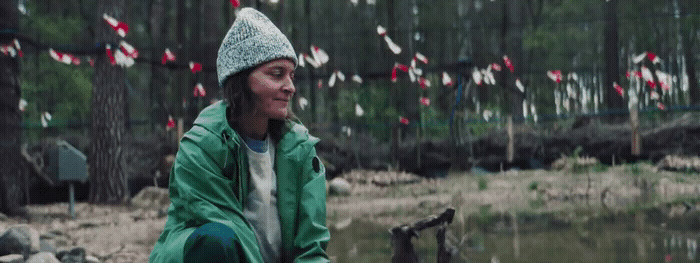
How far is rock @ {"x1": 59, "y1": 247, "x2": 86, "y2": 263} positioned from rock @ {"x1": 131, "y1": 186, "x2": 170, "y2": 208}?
5441 mm

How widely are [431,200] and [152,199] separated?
4.09 meters

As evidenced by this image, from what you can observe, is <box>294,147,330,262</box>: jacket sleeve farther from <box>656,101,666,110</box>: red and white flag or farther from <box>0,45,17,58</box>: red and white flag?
Answer: <box>656,101,666,110</box>: red and white flag

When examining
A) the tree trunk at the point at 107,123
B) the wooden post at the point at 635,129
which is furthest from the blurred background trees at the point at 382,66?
the wooden post at the point at 635,129

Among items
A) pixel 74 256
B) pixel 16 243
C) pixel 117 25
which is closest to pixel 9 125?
pixel 117 25

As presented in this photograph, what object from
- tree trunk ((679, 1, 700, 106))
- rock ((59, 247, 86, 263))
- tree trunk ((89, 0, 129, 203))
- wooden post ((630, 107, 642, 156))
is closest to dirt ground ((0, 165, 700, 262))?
wooden post ((630, 107, 642, 156))

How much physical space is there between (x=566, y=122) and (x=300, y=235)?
14.1 meters

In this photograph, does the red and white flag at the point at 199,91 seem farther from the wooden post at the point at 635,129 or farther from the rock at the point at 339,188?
the wooden post at the point at 635,129

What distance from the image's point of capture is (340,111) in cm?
2083

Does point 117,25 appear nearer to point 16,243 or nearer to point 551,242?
point 16,243

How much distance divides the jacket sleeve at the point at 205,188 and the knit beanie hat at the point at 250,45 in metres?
0.27

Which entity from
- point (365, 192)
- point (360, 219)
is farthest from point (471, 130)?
point (360, 219)

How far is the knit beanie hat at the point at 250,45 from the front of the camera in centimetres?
250

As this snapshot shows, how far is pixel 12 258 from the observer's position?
218 inches

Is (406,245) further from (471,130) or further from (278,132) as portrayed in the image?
(471,130)
